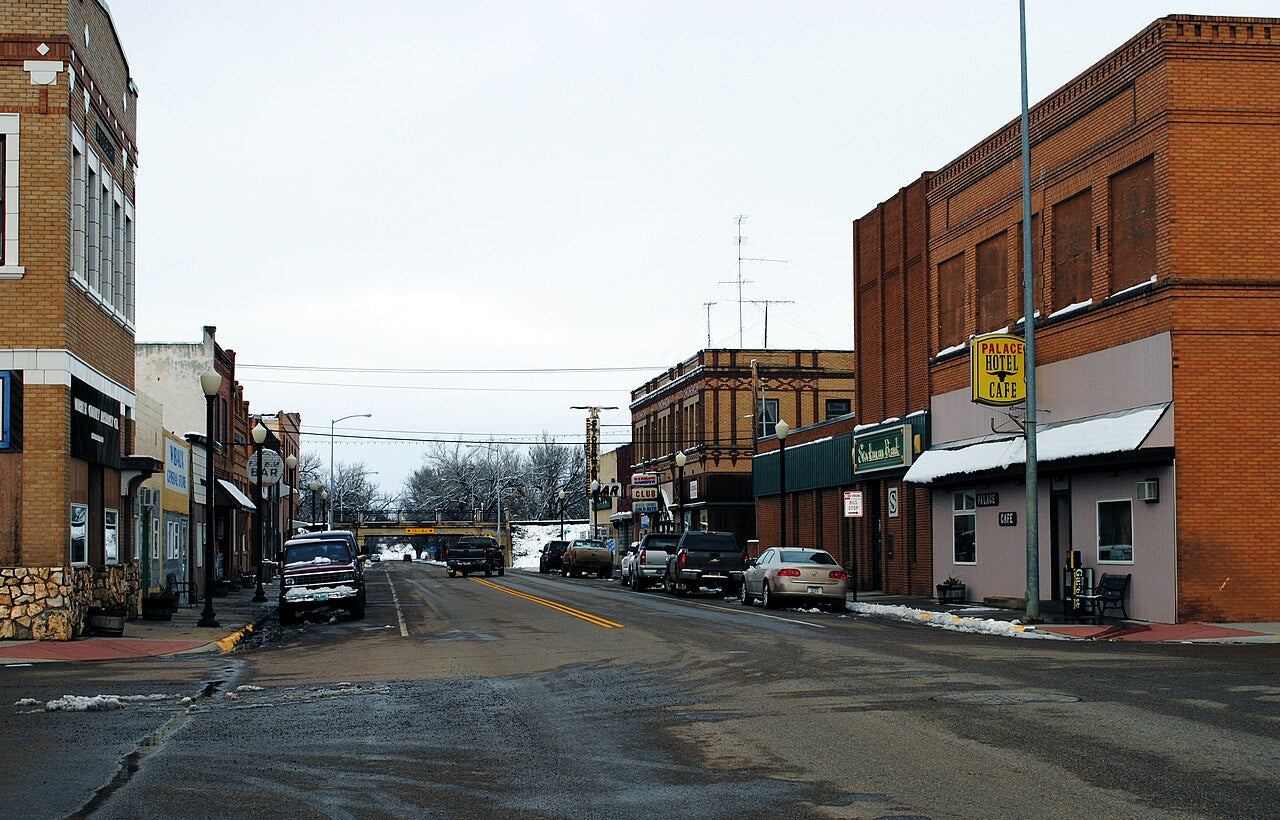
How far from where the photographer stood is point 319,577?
3116cm

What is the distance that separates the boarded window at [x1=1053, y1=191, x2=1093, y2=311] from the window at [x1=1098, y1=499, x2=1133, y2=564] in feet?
15.2

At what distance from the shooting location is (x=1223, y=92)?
26359 millimetres

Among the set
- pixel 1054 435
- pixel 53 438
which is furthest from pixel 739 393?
pixel 53 438

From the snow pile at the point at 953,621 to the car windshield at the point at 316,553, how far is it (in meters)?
12.1

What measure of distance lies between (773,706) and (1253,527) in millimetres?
15396

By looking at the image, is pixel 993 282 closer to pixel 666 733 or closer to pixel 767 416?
pixel 666 733

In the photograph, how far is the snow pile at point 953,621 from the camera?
82.5ft

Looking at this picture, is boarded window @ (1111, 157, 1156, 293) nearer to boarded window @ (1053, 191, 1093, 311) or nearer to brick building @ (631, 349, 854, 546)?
boarded window @ (1053, 191, 1093, 311)

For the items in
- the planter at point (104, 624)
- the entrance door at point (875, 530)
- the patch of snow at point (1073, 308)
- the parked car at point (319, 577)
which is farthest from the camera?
the entrance door at point (875, 530)

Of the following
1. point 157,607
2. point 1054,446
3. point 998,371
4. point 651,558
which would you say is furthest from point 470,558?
point 1054,446

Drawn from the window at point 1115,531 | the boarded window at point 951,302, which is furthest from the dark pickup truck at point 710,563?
the window at point 1115,531

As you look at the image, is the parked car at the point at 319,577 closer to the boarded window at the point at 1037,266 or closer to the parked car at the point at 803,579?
the parked car at the point at 803,579

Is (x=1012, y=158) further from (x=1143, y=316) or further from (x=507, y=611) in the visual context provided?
(x=507, y=611)

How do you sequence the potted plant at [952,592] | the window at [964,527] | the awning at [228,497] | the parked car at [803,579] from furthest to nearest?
the awning at [228,497] → the window at [964,527] → the potted plant at [952,592] → the parked car at [803,579]
